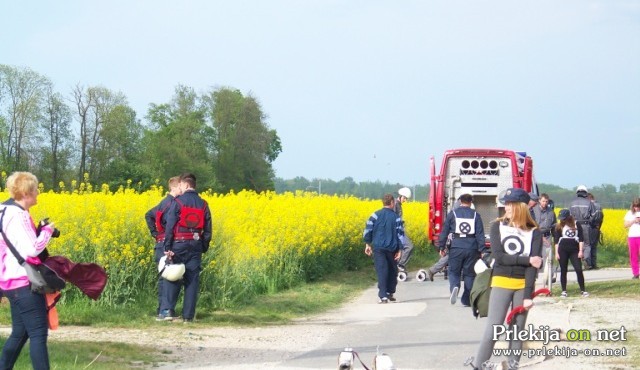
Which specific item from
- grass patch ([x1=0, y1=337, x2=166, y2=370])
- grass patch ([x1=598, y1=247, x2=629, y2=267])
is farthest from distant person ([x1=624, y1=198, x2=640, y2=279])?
grass patch ([x1=0, y1=337, x2=166, y2=370])

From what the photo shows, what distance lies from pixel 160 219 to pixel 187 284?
0.95 meters

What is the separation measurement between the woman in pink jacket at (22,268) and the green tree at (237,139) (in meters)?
99.9

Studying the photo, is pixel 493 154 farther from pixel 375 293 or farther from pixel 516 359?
pixel 516 359

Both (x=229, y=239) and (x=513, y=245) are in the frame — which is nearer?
(x=513, y=245)

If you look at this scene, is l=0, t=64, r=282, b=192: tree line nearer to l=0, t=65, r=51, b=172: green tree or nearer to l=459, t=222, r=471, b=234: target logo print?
l=0, t=65, r=51, b=172: green tree

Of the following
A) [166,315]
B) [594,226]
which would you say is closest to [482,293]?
[166,315]

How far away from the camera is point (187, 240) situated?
14453mm

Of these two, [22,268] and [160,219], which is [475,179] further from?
[22,268]

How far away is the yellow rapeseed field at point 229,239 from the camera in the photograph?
15508mm

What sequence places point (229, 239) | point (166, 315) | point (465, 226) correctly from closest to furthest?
point (166, 315)
point (465, 226)
point (229, 239)

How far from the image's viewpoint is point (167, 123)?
375 ft

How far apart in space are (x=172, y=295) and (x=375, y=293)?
7.39 metres

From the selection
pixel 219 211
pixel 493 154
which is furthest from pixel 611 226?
pixel 219 211

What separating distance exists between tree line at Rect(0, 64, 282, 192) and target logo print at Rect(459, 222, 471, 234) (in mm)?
45441
